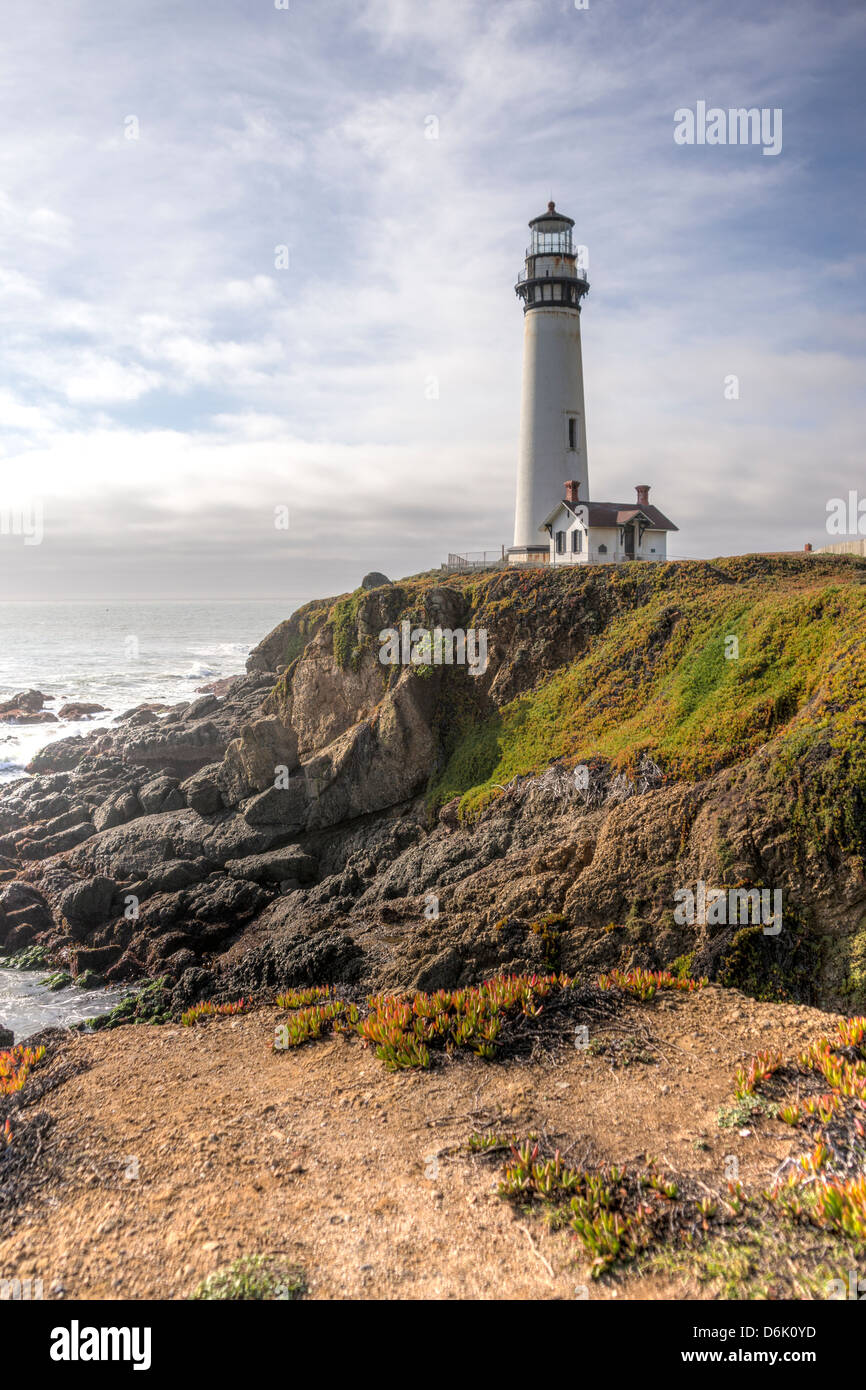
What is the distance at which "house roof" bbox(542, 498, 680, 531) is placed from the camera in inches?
1191

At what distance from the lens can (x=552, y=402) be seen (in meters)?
32.8

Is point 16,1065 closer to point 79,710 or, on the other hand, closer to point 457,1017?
point 457,1017

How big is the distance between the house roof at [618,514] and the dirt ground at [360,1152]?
2372 cm

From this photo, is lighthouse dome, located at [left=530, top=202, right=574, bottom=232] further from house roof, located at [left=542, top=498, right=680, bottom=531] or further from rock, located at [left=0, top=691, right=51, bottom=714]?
rock, located at [left=0, top=691, right=51, bottom=714]

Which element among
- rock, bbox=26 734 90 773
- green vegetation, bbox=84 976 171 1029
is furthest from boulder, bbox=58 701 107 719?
green vegetation, bbox=84 976 171 1029

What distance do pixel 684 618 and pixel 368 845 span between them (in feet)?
30.1

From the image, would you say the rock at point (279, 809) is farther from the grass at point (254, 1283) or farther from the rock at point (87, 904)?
the grass at point (254, 1283)

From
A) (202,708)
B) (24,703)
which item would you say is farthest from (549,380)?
(24,703)

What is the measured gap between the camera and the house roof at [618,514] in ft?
99.2

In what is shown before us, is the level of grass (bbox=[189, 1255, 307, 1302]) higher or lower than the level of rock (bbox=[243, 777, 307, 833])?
lower

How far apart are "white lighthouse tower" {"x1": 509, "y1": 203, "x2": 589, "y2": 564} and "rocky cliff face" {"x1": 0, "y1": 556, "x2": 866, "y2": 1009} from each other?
11.1 m

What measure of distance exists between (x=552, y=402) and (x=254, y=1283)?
109 ft
